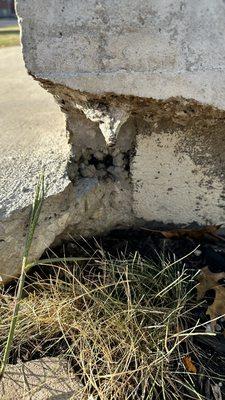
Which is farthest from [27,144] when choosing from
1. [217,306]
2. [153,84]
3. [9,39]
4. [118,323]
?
[9,39]

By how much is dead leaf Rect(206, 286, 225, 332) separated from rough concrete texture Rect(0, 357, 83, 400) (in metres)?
0.40

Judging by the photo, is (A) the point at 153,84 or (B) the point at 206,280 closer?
(A) the point at 153,84

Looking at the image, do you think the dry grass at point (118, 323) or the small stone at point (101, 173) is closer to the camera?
the dry grass at point (118, 323)

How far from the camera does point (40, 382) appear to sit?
121cm

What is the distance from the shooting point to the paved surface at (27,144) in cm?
136

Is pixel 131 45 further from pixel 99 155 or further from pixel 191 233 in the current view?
pixel 191 233

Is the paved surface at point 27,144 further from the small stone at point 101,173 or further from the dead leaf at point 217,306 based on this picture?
the dead leaf at point 217,306

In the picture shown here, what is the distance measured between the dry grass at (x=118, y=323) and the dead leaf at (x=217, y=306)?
0.05 metres

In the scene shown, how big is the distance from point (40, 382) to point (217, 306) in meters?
0.51

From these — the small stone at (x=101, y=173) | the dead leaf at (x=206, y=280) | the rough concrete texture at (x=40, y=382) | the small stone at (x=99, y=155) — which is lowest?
the rough concrete texture at (x=40, y=382)

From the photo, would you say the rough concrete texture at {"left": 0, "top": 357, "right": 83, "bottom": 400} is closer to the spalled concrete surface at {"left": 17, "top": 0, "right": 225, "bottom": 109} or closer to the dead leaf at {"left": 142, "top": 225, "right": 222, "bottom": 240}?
the dead leaf at {"left": 142, "top": 225, "right": 222, "bottom": 240}

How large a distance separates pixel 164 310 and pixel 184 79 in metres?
0.61

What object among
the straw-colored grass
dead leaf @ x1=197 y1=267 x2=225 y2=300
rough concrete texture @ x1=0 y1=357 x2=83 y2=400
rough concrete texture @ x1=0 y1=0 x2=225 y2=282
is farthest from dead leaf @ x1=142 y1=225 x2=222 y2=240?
the straw-colored grass

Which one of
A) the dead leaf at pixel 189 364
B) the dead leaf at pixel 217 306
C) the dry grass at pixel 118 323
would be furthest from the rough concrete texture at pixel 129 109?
the dead leaf at pixel 189 364
